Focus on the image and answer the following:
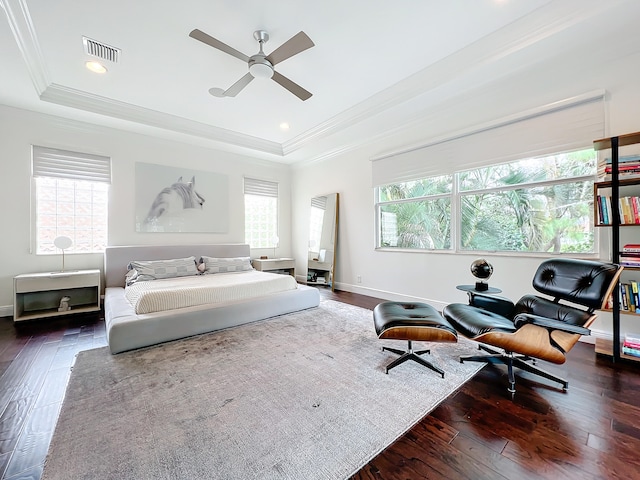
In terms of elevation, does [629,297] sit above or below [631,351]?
above

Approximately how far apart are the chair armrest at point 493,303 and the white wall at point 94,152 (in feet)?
14.8

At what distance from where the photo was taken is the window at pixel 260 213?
5895 mm

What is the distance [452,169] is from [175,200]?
464 cm

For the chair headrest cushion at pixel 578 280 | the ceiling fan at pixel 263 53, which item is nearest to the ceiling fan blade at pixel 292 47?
the ceiling fan at pixel 263 53

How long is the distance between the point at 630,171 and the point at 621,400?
6.11 feet

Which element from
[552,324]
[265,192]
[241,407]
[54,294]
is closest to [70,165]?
[54,294]

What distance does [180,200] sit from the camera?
195 inches

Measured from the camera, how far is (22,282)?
3.34m

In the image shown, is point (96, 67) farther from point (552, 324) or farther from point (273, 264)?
point (552, 324)

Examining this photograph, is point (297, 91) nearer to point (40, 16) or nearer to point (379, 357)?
point (40, 16)

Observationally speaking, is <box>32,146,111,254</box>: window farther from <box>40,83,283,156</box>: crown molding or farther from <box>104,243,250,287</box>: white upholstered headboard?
<box>40,83,283,156</box>: crown molding

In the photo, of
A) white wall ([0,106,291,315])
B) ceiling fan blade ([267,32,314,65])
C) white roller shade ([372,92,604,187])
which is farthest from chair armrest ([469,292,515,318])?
white wall ([0,106,291,315])

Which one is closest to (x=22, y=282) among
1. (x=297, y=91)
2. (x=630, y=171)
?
(x=297, y=91)

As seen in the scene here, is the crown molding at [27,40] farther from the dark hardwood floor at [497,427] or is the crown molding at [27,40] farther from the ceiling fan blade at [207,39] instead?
the dark hardwood floor at [497,427]
